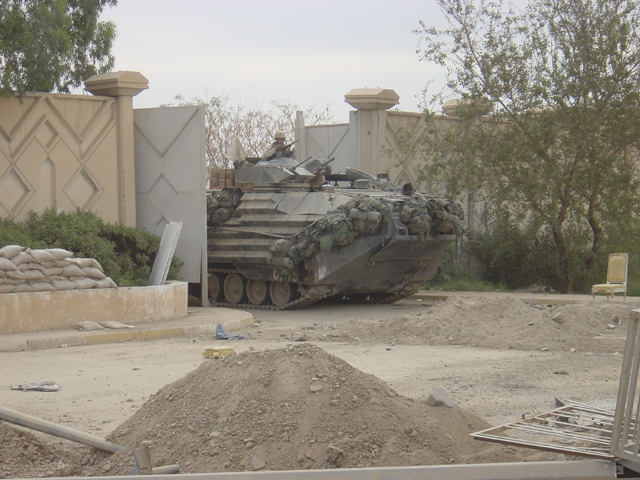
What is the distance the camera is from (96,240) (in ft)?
43.7

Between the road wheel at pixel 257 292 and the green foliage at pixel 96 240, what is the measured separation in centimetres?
225

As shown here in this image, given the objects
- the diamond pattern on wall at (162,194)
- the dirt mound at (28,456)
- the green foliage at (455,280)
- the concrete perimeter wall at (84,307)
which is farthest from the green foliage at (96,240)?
the dirt mound at (28,456)

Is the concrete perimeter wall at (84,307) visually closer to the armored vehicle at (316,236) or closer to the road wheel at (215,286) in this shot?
the armored vehicle at (316,236)

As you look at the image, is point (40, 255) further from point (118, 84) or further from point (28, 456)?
point (28, 456)

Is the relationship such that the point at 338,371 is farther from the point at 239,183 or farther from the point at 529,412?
the point at 239,183

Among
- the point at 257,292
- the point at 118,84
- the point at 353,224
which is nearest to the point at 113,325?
the point at 353,224

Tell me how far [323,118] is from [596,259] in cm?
1649

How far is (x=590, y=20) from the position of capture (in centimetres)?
1705

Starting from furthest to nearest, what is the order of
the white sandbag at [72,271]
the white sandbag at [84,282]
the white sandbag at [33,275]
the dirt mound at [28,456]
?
the white sandbag at [84,282] < the white sandbag at [72,271] < the white sandbag at [33,275] < the dirt mound at [28,456]

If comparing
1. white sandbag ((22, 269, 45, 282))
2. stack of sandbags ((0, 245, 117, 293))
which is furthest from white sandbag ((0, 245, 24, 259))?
white sandbag ((22, 269, 45, 282))

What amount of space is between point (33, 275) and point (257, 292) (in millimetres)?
6084

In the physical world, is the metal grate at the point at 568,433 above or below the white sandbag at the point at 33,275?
below

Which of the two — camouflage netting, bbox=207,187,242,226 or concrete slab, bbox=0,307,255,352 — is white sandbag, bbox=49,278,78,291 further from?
camouflage netting, bbox=207,187,242,226

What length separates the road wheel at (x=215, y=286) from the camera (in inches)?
687
